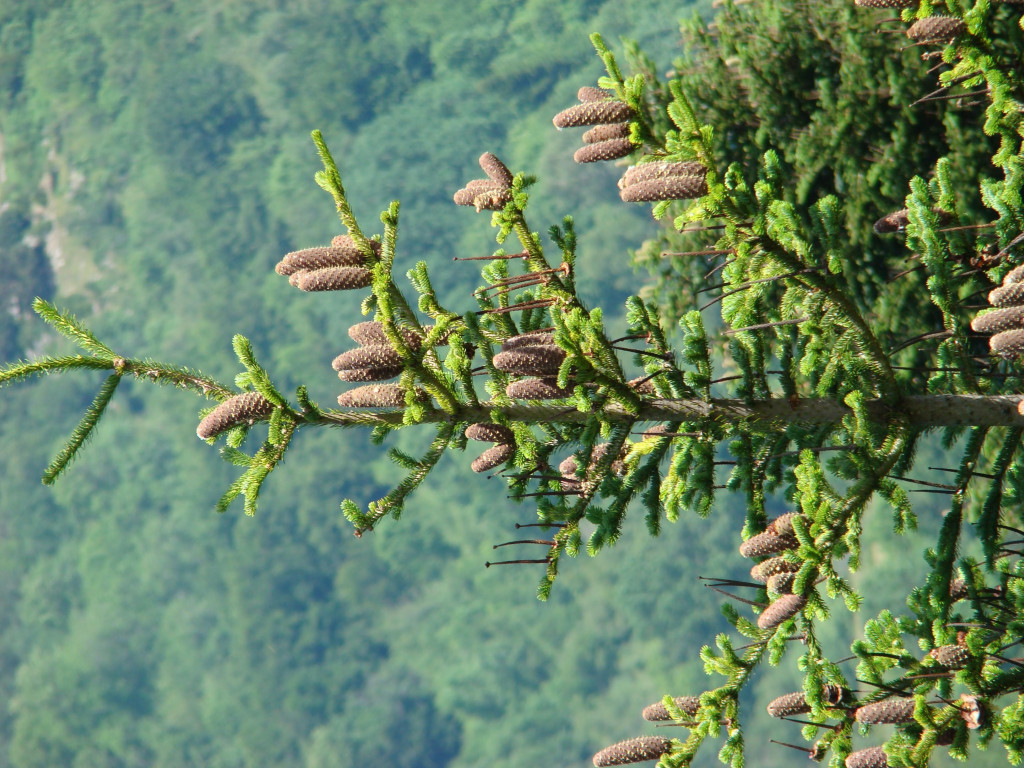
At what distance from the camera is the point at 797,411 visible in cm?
412

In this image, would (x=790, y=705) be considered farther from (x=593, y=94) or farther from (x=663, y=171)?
(x=593, y=94)

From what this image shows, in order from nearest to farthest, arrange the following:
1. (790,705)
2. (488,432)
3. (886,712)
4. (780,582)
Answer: (488,432) < (780,582) < (886,712) < (790,705)

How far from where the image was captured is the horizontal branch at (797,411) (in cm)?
386

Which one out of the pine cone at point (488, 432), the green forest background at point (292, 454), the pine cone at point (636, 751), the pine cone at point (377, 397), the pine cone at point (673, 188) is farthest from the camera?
the green forest background at point (292, 454)

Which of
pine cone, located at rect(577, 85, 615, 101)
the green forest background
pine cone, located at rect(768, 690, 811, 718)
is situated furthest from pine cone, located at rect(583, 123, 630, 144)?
the green forest background

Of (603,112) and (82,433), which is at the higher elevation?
(603,112)

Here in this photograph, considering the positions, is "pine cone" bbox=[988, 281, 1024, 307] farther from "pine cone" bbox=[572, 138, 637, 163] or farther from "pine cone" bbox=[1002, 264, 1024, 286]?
"pine cone" bbox=[572, 138, 637, 163]

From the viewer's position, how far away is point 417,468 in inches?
146

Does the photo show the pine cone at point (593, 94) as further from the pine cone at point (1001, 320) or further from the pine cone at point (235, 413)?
the pine cone at point (235, 413)

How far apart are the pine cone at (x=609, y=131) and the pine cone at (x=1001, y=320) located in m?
1.70

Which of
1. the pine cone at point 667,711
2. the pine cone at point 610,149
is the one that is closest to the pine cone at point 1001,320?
the pine cone at point 610,149

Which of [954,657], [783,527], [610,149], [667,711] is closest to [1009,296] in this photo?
[783,527]

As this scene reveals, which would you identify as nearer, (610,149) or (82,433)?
(82,433)

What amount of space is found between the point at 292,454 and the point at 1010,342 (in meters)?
120
